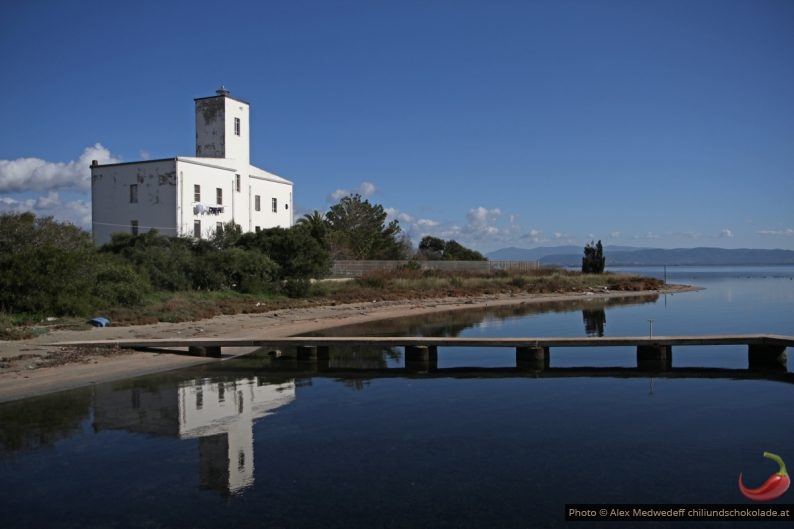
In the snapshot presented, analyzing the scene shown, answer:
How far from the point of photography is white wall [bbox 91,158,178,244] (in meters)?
39.1

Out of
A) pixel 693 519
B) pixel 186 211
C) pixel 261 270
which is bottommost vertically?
pixel 693 519

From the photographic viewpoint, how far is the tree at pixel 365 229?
62094mm

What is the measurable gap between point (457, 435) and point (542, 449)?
141 centimetres

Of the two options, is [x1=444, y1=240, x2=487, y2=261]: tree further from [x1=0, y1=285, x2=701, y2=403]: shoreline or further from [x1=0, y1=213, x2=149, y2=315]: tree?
[x1=0, y1=213, x2=149, y2=315]: tree

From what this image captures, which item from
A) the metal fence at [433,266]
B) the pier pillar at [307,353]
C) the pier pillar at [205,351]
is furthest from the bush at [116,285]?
the metal fence at [433,266]

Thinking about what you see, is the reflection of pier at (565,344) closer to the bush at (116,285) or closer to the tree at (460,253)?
the bush at (116,285)

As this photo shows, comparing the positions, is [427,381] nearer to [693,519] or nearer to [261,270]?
[693,519]

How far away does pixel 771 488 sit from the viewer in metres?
8.12

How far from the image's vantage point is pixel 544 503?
761cm

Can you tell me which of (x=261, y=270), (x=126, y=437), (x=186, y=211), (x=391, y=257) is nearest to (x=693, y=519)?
(x=126, y=437)

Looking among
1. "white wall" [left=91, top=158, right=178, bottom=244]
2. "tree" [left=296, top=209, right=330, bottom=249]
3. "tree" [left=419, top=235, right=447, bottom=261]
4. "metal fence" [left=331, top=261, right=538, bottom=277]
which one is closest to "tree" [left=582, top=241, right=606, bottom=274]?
"metal fence" [left=331, top=261, right=538, bottom=277]

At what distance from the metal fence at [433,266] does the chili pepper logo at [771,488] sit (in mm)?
41730

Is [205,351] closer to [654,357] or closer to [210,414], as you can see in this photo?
[210,414]

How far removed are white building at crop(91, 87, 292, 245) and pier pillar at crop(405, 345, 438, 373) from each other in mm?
25529
